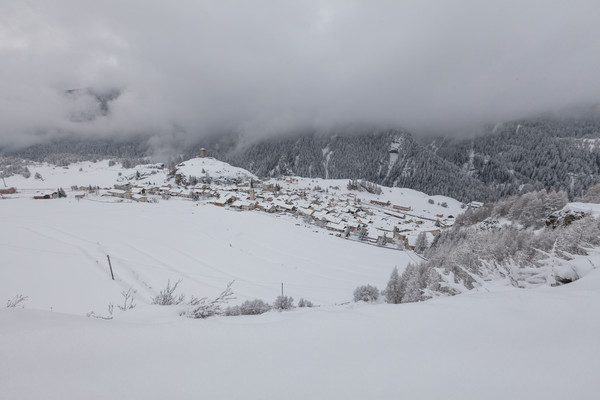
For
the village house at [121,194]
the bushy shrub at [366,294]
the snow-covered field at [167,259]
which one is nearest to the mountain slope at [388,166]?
the village house at [121,194]

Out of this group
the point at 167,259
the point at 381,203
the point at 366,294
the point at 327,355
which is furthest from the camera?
the point at 381,203

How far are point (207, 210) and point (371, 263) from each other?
122 feet

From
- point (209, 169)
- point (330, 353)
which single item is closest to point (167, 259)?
point (330, 353)

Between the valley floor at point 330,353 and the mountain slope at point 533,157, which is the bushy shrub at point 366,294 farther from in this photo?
the mountain slope at point 533,157

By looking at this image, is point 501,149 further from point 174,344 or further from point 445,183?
point 174,344

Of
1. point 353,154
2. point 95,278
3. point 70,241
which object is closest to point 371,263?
point 95,278

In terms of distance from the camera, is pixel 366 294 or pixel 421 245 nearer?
pixel 366 294

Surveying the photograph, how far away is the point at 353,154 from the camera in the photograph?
612 feet

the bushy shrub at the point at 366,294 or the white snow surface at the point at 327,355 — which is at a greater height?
the white snow surface at the point at 327,355

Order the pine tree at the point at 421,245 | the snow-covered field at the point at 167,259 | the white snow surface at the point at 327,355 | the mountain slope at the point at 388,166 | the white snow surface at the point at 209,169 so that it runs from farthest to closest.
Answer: the mountain slope at the point at 388,166, the white snow surface at the point at 209,169, the pine tree at the point at 421,245, the snow-covered field at the point at 167,259, the white snow surface at the point at 327,355

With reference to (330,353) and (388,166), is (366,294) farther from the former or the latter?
(388,166)

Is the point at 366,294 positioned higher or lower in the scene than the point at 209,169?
lower

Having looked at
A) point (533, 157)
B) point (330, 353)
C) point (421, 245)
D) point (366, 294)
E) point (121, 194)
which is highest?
point (533, 157)

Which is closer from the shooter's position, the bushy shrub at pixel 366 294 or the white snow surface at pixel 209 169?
the bushy shrub at pixel 366 294
